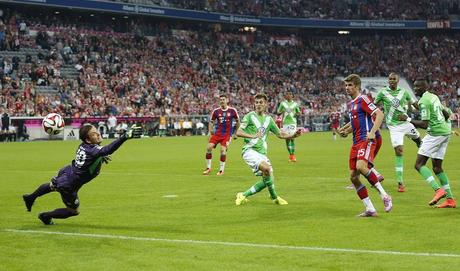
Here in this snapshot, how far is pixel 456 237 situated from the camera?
10070 mm

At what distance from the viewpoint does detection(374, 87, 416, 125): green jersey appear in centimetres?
1703

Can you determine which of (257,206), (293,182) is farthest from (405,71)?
(257,206)

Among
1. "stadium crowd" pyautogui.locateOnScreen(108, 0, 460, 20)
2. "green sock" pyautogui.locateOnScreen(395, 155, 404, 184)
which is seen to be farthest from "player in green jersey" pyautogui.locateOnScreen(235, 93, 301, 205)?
"stadium crowd" pyautogui.locateOnScreen(108, 0, 460, 20)

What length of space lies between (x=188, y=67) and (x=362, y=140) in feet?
172

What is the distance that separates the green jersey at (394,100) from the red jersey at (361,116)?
14.7 ft

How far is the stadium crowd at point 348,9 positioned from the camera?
75500 millimetres

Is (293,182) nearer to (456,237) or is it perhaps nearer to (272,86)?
(456,237)

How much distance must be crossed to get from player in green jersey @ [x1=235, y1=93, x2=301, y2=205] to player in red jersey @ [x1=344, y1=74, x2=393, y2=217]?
174 centimetres

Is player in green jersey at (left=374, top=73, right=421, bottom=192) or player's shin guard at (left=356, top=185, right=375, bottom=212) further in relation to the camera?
player in green jersey at (left=374, top=73, right=421, bottom=192)

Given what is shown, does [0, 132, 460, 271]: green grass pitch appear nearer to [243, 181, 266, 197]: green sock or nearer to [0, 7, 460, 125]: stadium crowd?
[243, 181, 266, 197]: green sock

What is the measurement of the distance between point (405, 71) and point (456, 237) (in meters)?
68.2

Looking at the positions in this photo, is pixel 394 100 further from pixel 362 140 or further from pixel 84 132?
pixel 84 132

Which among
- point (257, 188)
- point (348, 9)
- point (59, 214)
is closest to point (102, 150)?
point (59, 214)

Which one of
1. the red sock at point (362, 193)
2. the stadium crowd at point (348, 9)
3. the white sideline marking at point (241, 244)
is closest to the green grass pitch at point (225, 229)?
the white sideline marking at point (241, 244)
